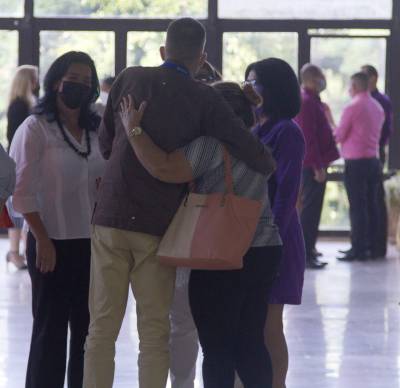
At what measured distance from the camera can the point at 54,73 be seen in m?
3.73

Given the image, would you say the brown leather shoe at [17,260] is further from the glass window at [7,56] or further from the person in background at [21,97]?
the glass window at [7,56]

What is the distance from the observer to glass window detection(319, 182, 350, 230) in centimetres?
1105

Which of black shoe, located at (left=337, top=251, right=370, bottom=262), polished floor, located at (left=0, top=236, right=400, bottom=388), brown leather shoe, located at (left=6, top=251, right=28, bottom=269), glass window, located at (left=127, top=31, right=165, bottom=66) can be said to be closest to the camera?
polished floor, located at (left=0, top=236, right=400, bottom=388)

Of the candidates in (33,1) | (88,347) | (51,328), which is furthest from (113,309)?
(33,1)

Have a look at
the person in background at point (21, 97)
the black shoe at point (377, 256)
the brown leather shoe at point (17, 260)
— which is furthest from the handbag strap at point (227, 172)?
the black shoe at point (377, 256)

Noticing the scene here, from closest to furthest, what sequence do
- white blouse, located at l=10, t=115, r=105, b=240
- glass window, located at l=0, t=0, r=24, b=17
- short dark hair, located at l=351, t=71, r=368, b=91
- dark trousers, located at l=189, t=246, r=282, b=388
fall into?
dark trousers, located at l=189, t=246, r=282, b=388 < white blouse, located at l=10, t=115, r=105, b=240 < short dark hair, located at l=351, t=71, r=368, b=91 < glass window, located at l=0, t=0, r=24, b=17

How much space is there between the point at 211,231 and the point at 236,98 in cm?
48

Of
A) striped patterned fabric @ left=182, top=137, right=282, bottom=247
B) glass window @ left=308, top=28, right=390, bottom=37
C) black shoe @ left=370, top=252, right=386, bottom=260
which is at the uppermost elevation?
glass window @ left=308, top=28, right=390, bottom=37

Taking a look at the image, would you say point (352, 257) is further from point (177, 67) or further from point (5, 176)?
point (5, 176)

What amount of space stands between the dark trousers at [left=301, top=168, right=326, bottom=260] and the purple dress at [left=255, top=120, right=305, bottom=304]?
4.91 m

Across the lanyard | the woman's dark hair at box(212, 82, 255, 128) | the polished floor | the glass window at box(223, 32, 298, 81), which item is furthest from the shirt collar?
the glass window at box(223, 32, 298, 81)

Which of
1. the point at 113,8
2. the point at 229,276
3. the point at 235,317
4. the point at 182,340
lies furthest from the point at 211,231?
the point at 113,8

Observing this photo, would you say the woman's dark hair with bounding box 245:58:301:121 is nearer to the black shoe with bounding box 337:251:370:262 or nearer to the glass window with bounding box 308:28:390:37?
the black shoe with bounding box 337:251:370:262

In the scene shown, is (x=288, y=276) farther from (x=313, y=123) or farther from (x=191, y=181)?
(x=313, y=123)
